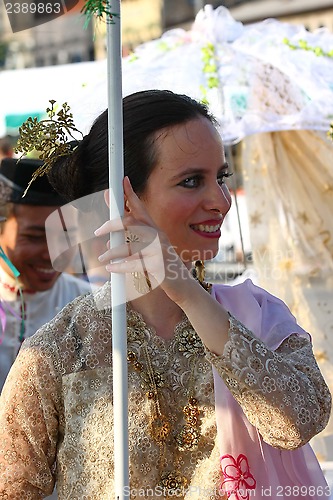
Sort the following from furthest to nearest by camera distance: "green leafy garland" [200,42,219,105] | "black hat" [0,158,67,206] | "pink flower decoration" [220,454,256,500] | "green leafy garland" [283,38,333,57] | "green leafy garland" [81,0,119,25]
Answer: "green leafy garland" [283,38,333,57]
"green leafy garland" [200,42,219,105]
"black hat" [0,158,67,206]
"pink flower decoration" [220,454,256,500]
"green leafy garland" [81,0,119,25]

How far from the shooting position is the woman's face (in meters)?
1.64

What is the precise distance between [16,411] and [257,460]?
0.51m

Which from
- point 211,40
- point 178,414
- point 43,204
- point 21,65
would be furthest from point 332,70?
point 21,65

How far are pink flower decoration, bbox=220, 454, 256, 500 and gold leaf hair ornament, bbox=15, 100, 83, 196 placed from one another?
2.30 ft

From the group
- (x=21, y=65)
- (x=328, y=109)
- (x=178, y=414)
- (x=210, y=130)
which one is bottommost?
(x=21, y=65)

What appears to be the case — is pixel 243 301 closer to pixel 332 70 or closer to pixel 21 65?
pixel 332 70

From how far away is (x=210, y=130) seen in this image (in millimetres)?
1742

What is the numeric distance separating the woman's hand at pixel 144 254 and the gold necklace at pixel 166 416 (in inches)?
13.7

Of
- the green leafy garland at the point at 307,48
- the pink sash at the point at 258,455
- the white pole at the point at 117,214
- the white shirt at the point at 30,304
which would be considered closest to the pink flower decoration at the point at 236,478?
the pink sash at the point at 258,455

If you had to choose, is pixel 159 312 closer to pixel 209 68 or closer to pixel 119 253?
pixel 119 253

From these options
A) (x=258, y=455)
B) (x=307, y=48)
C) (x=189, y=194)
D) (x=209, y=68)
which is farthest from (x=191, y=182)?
(x=307, y=48)

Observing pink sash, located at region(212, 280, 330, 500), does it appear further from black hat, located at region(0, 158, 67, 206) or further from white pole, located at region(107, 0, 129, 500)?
black hat, located at region(0, 158, 67, 206)

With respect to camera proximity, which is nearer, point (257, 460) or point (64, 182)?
point (257, 460)

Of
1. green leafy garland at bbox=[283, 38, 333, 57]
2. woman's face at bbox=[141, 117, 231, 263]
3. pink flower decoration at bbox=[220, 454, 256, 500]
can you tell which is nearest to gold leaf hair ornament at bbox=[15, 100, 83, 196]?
woman's face at bbox=[141, 117, 231, 263]
